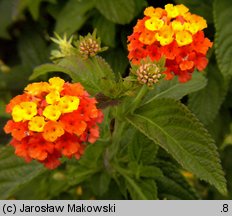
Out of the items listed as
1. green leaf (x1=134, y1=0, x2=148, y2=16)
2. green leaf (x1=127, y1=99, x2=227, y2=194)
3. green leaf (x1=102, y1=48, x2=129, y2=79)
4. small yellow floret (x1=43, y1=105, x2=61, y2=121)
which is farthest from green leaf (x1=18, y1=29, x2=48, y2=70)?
small yellow floret (x1=43, y1=105, x2=61, y2=121)

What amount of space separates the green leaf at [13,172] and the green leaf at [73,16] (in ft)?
1.59

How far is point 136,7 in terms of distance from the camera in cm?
138

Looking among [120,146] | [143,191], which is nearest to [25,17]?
[120,146]

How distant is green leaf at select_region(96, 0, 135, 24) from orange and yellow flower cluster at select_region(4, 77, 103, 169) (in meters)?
0.49

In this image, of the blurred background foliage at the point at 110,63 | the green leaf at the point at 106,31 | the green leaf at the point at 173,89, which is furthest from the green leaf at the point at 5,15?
the green leaf at the point at 173,89

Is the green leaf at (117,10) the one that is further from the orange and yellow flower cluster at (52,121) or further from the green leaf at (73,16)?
the orange and yellow flower cluster at (52,121)

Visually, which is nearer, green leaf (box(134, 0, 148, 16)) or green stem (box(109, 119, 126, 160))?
green stem (box(109, 119, 126, 160))

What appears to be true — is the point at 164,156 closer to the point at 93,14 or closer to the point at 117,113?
the point at 117,113

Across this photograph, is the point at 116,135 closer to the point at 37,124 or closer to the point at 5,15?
the point at 37,124

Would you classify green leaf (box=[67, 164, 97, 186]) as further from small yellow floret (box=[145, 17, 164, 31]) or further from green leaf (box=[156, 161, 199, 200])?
small yellow floret (box=[145, 17, 164, 31])

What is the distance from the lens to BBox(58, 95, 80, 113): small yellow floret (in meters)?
0.83

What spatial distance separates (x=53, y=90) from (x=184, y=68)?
0.81 ft

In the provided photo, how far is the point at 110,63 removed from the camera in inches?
56.4

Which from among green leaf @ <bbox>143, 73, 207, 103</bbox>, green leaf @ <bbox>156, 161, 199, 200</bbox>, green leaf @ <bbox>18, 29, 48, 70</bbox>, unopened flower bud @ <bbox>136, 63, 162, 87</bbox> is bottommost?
green leaf @ <bbox>156, 161, 199, 200</bbox>
